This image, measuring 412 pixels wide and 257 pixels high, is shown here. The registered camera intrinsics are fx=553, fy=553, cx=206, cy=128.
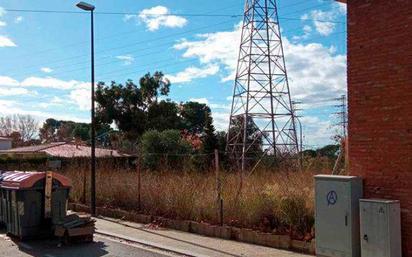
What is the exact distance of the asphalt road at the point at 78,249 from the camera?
480 inches

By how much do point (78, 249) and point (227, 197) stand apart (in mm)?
4119

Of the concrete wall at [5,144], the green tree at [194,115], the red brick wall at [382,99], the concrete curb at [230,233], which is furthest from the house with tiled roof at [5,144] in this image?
the red brick wall at [382,99]

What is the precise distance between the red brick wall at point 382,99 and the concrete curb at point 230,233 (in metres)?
2.17

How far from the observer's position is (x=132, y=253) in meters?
12.3

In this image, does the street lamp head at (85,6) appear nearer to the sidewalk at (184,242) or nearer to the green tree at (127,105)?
the sidewalk at (184,242)

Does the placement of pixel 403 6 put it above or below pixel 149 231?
above

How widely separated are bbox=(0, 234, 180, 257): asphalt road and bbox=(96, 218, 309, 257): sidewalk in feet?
1.31

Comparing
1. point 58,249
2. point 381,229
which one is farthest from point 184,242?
point 381,229

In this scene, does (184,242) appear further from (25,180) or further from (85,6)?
(85,6)

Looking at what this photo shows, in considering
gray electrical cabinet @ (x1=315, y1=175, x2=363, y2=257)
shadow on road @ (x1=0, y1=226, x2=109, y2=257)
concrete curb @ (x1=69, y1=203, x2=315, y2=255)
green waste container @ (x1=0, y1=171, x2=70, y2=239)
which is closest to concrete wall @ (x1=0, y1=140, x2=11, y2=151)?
concrete curb @ (x1=69, y1=203, x2=315, y2=255)

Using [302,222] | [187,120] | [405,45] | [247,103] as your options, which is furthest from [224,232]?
[187,120]

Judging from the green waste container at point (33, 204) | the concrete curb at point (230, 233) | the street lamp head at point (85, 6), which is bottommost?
the concrete curb at point (230, 233)

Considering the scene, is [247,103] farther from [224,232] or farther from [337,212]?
[337,212]

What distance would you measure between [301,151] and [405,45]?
866 cm
